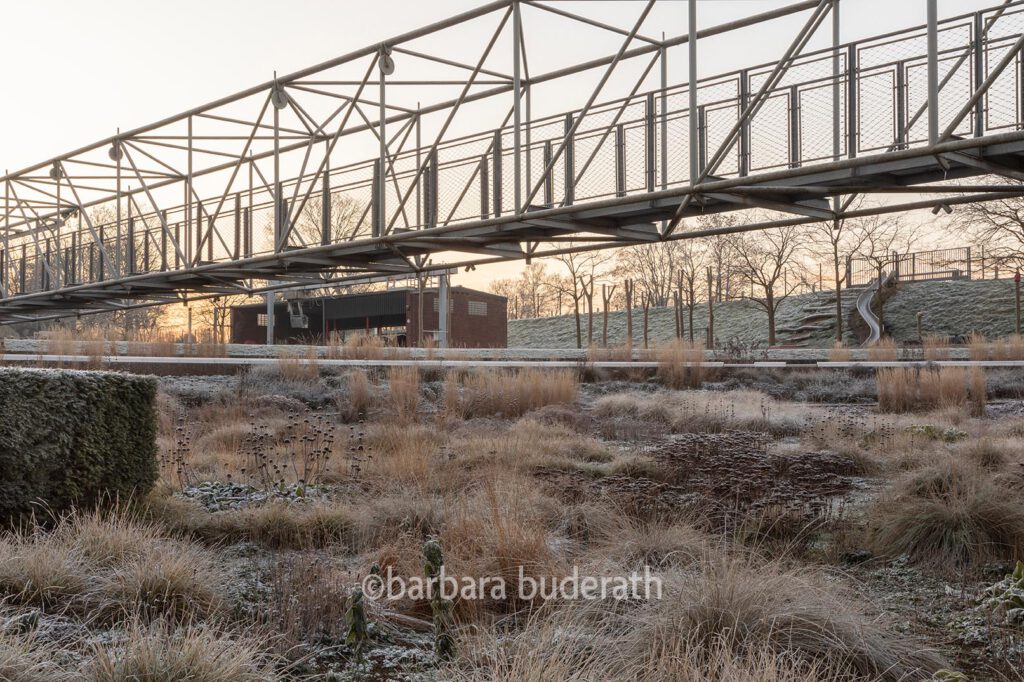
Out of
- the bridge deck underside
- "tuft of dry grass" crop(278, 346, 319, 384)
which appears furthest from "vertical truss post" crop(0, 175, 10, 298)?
"tuft of dry grass" crop(278, 346, 319, 384)

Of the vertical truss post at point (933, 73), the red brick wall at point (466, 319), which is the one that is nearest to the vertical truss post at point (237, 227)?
the vertical truss post at point (933, 73)

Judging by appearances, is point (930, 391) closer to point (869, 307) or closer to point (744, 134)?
point (744, 134)

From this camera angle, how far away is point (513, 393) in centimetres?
1670

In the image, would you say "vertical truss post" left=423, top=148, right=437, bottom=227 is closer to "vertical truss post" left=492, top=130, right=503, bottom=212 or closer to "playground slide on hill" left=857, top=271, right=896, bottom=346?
"vertical truss post" left=492, top=130, right=503, bottom=212

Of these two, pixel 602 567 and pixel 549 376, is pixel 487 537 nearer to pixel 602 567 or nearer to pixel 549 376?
pixel 602 567

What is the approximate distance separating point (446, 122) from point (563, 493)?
6.75 m

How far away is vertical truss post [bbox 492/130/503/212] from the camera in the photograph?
1289 centimetres

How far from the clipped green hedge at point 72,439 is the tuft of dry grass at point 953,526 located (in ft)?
20.2

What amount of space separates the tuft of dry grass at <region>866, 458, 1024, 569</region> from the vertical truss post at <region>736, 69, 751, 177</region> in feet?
15.0

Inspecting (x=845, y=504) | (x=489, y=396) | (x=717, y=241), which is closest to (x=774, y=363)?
(x=489, y=396)

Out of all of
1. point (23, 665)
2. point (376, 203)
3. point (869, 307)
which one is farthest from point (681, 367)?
point (869, 307)

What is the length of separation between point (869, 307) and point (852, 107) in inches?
1452

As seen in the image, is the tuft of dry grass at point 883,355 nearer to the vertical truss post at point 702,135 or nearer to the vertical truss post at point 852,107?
the vertical truss post at point 702,135

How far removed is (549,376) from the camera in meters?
18.0
